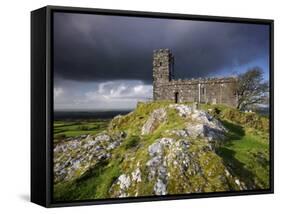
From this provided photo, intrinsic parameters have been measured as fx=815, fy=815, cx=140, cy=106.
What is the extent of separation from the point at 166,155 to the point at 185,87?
3.49 feet

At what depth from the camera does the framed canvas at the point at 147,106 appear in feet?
35.6

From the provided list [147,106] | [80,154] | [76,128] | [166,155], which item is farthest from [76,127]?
[166,155]

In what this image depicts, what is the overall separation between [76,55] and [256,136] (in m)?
3.23

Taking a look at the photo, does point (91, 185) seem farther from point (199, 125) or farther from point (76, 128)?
point (199, 125)

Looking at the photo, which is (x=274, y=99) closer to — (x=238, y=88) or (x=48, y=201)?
(x=238, y=88)

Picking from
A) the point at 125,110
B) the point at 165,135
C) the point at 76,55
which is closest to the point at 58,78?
the point at 76,55

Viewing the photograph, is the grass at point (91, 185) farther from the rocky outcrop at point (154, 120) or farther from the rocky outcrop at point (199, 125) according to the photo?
the rocky outcrop at point (199, 125)

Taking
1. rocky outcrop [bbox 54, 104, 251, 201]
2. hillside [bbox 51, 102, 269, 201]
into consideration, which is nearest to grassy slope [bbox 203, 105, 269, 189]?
hillside [bbox 51, 102, 269, 201]

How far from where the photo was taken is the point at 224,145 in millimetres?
12039

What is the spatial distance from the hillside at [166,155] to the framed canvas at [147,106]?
15 mm

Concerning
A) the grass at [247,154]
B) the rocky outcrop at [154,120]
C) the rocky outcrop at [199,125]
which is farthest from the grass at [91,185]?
the grass at [247,154]

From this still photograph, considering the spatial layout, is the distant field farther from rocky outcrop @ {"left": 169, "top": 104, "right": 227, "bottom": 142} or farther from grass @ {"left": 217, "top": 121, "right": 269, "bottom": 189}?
grass @ {"left": 217, "top": 121, "right": 269, "bottom": 189}

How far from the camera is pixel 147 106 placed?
11.6m

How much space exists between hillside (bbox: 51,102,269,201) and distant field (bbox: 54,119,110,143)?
7cm
